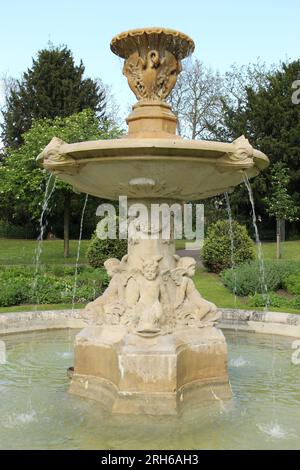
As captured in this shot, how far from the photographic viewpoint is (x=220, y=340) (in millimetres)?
5961

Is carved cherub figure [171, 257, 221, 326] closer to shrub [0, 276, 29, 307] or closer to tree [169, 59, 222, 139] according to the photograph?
shrub [0, 276, 29, 307]

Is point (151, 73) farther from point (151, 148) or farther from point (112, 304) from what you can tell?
point (112, 304)

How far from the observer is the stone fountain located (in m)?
5.19

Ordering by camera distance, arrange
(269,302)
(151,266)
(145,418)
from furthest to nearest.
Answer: (269,302), (151,266), (145,418)

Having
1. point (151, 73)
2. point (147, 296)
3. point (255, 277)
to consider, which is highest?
point (151, 73)

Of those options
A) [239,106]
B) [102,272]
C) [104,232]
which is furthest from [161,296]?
[239,106]

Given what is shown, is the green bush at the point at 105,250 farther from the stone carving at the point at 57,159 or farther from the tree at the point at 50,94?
the tree at the point at 50,94

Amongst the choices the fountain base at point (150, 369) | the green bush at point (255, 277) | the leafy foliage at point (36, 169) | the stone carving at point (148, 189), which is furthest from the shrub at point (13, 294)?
the leafy foliage at point (36, 169)

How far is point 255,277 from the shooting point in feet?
44.5

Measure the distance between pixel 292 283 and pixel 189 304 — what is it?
8.44 meters

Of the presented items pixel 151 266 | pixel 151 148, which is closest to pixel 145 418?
pixel 151 266

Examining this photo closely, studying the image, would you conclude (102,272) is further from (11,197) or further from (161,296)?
(11,197)

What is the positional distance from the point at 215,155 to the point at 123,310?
2.05 metres

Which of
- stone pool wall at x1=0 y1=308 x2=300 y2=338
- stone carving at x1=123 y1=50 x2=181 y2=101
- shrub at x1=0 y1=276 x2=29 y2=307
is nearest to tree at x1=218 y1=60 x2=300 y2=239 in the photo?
shrub at x1=0 y1=276 x2=29 y2=307
